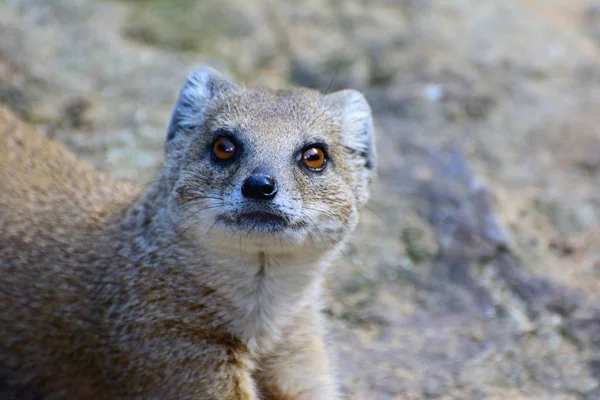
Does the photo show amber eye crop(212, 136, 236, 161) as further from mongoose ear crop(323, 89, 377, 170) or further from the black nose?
mongoose ear crop(323, 89, 377, 170)

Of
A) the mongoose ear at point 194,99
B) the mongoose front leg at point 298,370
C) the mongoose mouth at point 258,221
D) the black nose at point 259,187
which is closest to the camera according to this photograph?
the black nose at point 259,187

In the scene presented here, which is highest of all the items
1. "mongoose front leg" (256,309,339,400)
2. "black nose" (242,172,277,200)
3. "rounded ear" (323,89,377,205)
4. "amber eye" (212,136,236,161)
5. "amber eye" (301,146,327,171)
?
"rounded ear" (323,89,377,205)

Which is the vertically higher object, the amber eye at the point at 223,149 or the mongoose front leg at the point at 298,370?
the amber eye at the point at 223,149

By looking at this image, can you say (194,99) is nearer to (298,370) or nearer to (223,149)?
(223,149)

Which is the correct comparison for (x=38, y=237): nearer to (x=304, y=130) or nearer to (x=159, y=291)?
(x=159, y=291)

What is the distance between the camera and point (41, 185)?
225 inches

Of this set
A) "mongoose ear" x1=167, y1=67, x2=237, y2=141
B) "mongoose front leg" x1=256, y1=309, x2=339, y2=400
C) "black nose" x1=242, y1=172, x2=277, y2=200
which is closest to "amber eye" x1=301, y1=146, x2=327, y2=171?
"black nose" x1=242, y1=172, x2=277, y2=200

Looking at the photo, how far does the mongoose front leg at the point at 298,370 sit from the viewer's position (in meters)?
5.36

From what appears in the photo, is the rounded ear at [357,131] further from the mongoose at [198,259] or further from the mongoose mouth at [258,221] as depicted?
the mongoose mouth at [258,221]

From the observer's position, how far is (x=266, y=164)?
188 inches

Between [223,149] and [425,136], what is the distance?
3.48 m

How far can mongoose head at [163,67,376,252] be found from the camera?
4.69 meters

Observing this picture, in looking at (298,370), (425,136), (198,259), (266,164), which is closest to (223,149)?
(266,164)

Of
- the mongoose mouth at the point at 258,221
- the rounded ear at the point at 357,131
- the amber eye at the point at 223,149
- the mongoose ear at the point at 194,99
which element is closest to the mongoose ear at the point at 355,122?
the rounded ear at the point at 357,131
